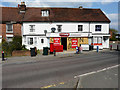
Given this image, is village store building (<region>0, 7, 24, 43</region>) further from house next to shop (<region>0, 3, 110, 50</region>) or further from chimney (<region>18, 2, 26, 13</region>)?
chimney (<region>18, 2, 26, 13</region>)

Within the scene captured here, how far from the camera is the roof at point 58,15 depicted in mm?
27184

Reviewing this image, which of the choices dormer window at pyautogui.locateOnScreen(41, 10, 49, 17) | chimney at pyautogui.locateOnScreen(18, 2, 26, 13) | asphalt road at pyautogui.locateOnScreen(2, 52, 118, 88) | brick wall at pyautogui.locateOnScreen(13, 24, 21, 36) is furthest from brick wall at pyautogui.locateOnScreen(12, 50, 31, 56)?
chimney at pyautogui.locateOnScreen(18, 2, 26, 13)

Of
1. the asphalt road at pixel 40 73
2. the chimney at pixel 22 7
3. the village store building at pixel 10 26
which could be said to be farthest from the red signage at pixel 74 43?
the asphalt road at pixel 40 73

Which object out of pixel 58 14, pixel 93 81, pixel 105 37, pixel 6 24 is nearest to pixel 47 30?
pixel 58 14

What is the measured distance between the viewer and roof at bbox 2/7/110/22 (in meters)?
27.2

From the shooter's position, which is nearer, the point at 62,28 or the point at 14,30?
the point at 14,30

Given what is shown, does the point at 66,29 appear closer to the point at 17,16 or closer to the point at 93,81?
the point at 17,16

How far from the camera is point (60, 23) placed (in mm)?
27203

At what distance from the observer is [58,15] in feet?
93.0

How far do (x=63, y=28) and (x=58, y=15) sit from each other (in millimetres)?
3240

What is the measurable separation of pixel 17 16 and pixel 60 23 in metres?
9.18

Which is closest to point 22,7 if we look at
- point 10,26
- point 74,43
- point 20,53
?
point 10,26

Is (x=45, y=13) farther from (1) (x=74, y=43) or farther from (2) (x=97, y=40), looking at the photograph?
(2) (x=97, y=40)

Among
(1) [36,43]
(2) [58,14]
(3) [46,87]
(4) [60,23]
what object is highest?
(2) [58,14]
